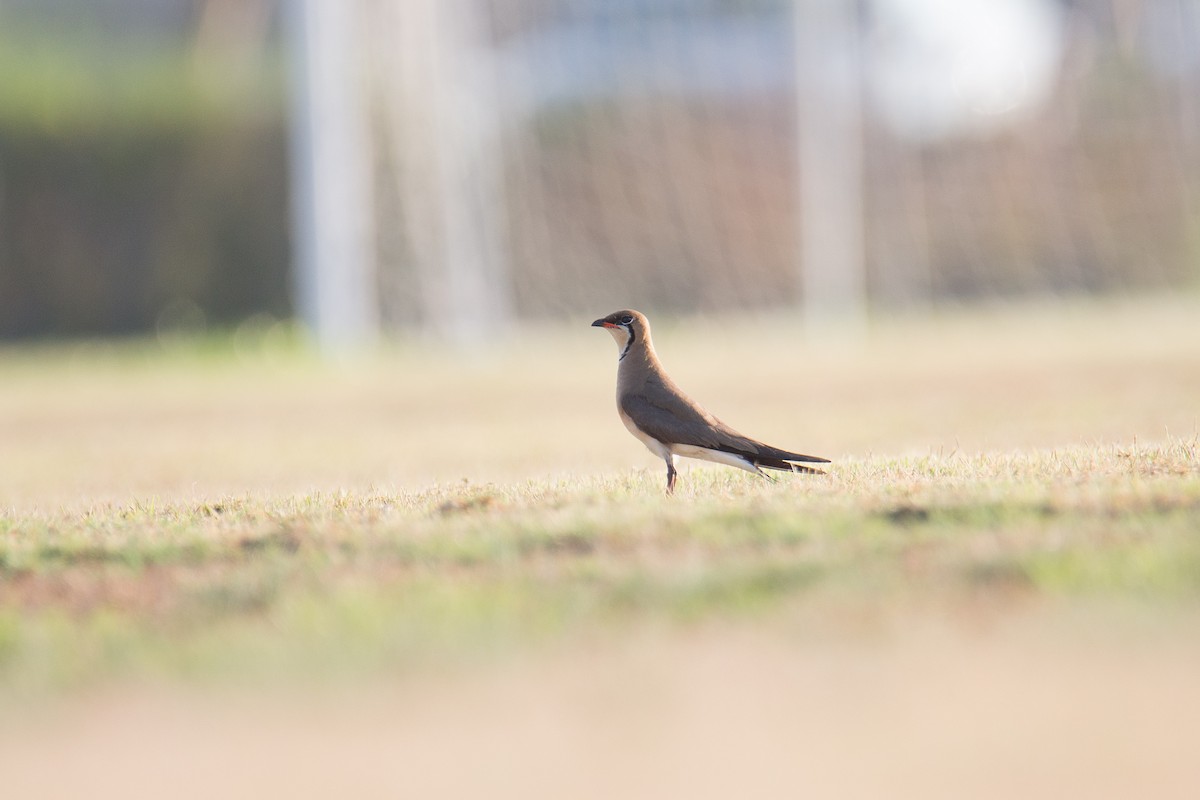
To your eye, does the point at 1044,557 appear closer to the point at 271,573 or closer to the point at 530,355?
the point at 271,573

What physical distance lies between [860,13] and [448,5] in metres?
10.3

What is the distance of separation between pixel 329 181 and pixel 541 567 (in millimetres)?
13859

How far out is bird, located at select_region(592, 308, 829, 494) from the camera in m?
5.06

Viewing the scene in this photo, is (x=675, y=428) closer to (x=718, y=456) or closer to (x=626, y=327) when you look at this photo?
(x=718, y=456)

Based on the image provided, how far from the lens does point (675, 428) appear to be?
5.14 metres

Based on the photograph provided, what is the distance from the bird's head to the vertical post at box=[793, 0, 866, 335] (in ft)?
52.7

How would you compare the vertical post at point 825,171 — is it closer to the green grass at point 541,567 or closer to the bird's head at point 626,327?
the bird's head at point 626,327

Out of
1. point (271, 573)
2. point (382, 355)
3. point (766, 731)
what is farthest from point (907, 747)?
point (382, 355)

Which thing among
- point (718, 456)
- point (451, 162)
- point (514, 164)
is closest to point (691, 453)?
point (718, 456)

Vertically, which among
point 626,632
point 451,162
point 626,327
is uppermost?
point 451,162

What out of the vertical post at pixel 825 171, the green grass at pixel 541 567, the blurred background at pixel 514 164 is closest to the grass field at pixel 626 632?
→ the green grass at pixel 541 567

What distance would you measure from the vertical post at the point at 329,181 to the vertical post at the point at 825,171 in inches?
271

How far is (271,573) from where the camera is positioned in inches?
154

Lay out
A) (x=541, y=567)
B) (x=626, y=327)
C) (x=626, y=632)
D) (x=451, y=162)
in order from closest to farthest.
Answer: (x=626, y=632) → (x=541, y=567) → (x=626, y=327) → (x=451, y=162)
